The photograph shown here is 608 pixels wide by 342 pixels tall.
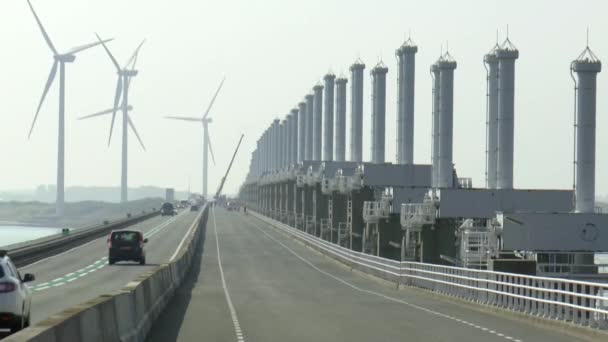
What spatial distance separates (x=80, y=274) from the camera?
5569 cm

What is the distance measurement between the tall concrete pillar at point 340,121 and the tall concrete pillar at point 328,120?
15.3 feet

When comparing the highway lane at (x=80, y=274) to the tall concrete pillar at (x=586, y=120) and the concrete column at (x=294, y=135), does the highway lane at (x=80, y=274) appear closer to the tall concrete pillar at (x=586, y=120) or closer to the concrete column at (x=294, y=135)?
the tall concrete pillar at (x=586, y=120)

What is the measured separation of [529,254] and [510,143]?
7878 millimetres

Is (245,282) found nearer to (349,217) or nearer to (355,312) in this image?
(355,312)

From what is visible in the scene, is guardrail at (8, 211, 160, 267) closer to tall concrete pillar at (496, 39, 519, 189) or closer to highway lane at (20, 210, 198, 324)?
highway lane at (20, 210, 198, 324)

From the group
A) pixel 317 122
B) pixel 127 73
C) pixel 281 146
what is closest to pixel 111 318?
pixel 317 122

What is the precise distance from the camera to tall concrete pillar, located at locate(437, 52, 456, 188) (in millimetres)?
68500

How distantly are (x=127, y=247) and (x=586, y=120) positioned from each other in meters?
26.1

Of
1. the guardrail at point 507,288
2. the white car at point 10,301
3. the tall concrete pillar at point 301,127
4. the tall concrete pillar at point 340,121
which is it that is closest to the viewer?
the white car at point 10,301

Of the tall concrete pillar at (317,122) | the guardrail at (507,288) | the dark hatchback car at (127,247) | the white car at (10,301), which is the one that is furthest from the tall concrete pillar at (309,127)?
the white car at (10,301)

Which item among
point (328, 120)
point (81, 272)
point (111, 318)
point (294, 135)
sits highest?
point (294, 135)

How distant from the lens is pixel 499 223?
5400 centimetres

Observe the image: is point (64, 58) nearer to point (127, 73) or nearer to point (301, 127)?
point (301, 127)

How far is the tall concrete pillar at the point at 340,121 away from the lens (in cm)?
11888
